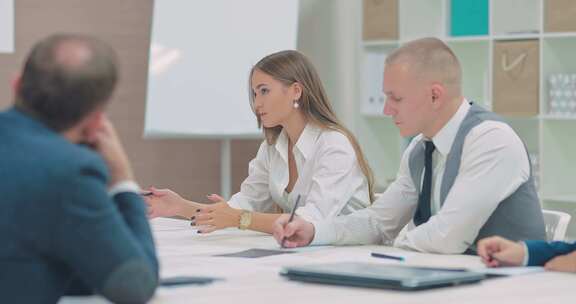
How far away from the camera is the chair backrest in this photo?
2.97 m

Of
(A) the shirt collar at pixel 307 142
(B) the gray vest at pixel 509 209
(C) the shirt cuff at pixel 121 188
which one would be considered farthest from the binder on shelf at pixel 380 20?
(C) the shirt cuff at pixel 121 188

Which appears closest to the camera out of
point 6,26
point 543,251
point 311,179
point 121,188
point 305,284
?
point 121,188

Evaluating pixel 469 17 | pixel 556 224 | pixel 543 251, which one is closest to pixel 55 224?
pixel 543 251

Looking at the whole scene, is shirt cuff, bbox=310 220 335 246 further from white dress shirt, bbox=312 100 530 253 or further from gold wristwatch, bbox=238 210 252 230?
gold wristwatch, bbox=238 210 252 230

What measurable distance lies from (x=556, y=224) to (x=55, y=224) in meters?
1.77

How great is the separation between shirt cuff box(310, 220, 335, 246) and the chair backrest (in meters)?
0.63

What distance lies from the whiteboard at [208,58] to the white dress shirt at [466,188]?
9.46ft

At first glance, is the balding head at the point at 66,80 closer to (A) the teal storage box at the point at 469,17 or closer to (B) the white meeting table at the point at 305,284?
(B) the white meeting table at the point at 305,284

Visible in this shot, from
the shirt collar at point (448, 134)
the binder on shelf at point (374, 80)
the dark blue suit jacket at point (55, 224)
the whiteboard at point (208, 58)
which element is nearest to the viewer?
the dark blue suit jacket at point (55, 224)

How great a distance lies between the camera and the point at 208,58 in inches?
227

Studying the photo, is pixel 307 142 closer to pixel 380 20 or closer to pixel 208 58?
pixel 208 58

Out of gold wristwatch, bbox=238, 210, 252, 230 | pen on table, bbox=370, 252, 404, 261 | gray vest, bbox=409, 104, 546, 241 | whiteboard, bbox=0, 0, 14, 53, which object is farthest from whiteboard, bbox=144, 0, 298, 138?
pen on table, bbox=370, 252, 404, 261

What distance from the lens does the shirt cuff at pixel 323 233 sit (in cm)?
291

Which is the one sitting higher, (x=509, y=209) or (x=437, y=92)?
(x=437, y=92)
